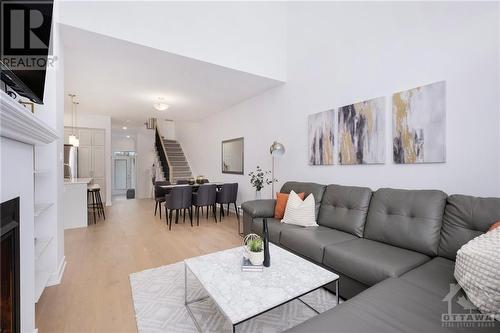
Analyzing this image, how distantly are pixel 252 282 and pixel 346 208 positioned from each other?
1533 millimetres

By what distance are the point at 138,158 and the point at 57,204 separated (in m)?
7.49

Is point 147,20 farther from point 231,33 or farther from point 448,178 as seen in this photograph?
point 448,178

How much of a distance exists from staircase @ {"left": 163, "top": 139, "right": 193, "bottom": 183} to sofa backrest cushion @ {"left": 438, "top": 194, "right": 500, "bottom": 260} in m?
6.82

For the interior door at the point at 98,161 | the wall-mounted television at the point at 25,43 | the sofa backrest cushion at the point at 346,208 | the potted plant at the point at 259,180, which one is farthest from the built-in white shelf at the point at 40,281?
the interior door at the point at 98,161

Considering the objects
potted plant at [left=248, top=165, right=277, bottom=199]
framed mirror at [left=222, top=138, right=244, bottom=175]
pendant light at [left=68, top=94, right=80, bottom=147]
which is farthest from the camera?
framed mirror at [left=222, top=138, right=244, bottom=175]

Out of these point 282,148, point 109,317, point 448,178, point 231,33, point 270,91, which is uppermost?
point 231,33

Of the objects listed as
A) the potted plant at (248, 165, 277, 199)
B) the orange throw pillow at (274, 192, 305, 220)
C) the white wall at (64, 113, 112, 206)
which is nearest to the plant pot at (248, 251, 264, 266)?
the orange throw pillow at (274, 192, 305, 220)

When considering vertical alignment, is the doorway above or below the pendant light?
below

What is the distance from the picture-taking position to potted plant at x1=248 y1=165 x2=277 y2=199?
4186 millimetres

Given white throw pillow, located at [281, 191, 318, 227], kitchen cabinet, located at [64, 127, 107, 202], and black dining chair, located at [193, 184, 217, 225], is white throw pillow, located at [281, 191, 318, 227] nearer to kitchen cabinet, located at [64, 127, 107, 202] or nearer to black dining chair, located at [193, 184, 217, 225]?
black dining chair, located at [193, 184, 217, 225]

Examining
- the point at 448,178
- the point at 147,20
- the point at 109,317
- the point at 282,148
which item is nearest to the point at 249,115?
the point at 282,148

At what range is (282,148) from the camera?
3.77 metres

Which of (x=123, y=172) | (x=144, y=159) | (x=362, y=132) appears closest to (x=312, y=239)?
Answer: (x=362, y=132)

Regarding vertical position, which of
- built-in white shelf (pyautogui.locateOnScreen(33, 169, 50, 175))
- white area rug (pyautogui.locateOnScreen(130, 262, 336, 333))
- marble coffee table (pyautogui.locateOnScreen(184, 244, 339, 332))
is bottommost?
white area rug (pyautogui.locateOnScreen(130, 262, 336, 333))
